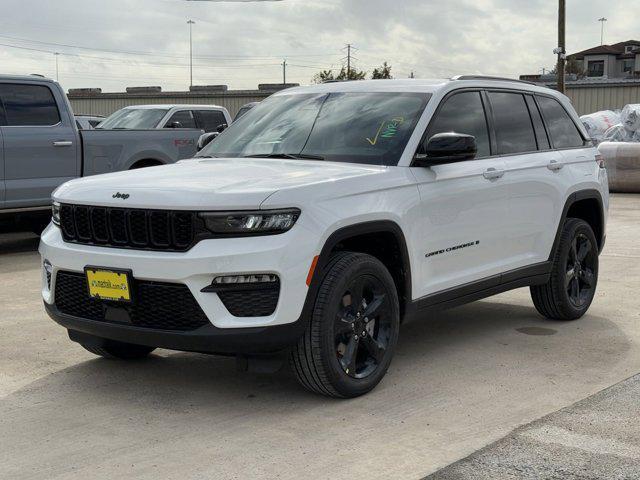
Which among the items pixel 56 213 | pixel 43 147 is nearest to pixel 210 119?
pixel 43 147

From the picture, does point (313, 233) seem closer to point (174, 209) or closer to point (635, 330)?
point (174, 209)

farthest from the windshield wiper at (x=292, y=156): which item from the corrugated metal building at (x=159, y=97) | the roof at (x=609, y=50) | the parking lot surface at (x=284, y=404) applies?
the roof at (x=609, y=50)

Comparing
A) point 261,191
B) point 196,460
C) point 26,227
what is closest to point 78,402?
point 196,460

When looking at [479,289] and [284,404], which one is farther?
[479,289]

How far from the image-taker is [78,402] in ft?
16.8

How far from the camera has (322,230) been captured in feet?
15.6

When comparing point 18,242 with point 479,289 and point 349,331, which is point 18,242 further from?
point 349,331

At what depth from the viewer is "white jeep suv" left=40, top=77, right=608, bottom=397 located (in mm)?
4605

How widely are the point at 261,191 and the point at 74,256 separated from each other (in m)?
1.13

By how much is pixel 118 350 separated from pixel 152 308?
116 centimetres

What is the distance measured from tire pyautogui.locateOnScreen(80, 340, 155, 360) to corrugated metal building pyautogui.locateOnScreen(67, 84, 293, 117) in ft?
148

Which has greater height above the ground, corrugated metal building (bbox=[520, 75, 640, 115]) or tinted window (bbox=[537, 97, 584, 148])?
corrugated metal building (bbox=[520, 75, 640, 115])

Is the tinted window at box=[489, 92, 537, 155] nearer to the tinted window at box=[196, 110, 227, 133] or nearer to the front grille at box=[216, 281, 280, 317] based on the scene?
the front grille at box=[216, 281, 280, 317]

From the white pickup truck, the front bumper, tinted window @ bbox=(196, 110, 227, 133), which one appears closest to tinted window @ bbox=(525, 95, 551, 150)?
the front bumper
